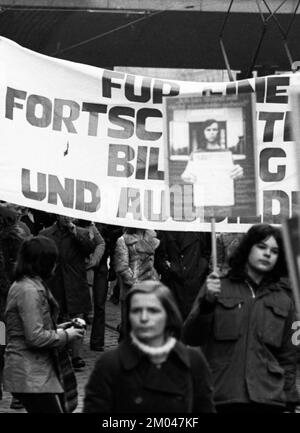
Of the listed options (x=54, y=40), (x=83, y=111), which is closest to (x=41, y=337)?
(x=83, y=111)

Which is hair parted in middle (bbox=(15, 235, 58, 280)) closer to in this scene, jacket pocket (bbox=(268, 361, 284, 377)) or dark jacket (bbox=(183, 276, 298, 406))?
dark jacket (bbox=(183, 276, 298, 406))

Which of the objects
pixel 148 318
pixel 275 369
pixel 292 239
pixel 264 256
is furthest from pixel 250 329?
pixel 292 239

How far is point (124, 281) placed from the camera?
11.9 meters

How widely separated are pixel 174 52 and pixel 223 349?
41.8ft

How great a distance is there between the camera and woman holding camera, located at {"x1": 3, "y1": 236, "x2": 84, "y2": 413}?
22.6ft

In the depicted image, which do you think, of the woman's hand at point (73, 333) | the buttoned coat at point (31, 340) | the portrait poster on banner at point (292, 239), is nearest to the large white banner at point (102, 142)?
the buttoned coat at point (31, 340)

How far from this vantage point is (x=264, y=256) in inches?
250

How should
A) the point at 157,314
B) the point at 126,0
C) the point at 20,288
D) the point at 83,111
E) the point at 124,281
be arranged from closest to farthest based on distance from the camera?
1. the point at 157,314
2. the point at 20,288
3. the point at 83,111
4. the point at 124,281
5. the point at 126,0

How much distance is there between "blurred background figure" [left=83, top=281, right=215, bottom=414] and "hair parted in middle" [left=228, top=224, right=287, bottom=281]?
140cm

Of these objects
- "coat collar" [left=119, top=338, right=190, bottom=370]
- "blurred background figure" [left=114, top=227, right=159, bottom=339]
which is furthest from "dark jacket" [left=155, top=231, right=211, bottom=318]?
"coat collar" [left=119, top=338, right=190, bottom=370]

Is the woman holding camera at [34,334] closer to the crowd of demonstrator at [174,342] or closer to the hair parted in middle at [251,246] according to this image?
the crowd of demonstrator at [174,342]

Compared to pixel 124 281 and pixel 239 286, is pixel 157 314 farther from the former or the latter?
pixel 124 281
